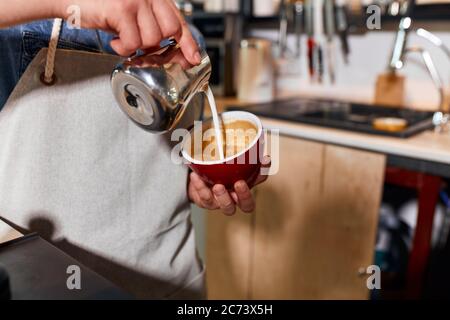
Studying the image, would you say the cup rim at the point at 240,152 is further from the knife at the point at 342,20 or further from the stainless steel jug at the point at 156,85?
the knife at the point at 342,20

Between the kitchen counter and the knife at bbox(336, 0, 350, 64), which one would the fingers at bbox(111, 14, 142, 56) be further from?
the knife at bbox(336, 0, 350, 64)

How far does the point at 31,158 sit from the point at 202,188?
0.93 ft

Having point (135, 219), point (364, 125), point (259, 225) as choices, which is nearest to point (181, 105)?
point (135, 219)

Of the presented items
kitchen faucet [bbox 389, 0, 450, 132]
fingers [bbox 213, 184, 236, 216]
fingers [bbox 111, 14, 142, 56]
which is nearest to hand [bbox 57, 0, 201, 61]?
fingers [bbox 111, 14, 142, 56]

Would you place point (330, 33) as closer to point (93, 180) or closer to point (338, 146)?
point (338, 146)

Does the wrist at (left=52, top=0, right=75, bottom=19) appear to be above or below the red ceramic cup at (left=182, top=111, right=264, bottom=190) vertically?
above

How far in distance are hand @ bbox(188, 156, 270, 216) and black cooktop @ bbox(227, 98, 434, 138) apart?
0.62 m

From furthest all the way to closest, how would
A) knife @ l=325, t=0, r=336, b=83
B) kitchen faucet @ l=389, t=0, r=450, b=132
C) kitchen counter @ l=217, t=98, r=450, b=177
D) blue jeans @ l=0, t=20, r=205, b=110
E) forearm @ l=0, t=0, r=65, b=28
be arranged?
1. knife @ l=325, t=0, r=336, b=83
2. kitchen faucet @ l=389, t=0, r=450, b=132
3. kitchen counter @ l=217, t=98, r=450, b=177
4. blue jeans @ l=0, t=20, r=205, b=110
5. forearm @ l=0, t=0, r=65, b=28

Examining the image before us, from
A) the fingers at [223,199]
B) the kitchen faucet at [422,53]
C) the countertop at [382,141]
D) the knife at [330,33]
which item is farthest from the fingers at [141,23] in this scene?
the knife at [330,33]

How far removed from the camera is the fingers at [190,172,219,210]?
0.79 metres

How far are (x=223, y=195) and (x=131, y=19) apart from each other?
0.34 meters

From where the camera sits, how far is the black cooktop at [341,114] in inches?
51.1
